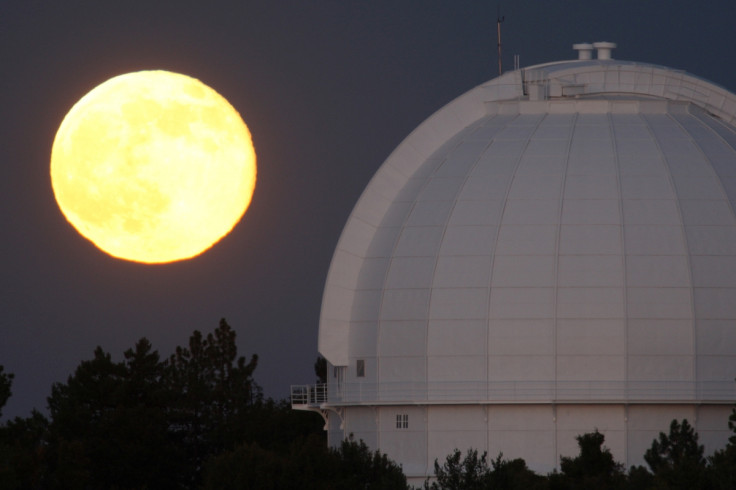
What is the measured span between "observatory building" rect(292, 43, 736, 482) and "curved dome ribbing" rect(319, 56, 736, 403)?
5 cm

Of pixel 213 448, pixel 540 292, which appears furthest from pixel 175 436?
pixel 540 292

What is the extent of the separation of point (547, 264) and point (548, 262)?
6cm

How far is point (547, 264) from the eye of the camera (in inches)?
2068

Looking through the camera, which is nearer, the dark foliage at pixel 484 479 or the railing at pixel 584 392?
the dark foliage at pixel 484 479

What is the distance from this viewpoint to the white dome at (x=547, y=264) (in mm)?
51938

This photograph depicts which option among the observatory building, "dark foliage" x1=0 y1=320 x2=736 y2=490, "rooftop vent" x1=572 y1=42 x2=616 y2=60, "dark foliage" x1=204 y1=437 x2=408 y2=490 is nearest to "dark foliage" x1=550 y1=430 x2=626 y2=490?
"dark foliage" x1=0 y1=320 x2=736 y2=490

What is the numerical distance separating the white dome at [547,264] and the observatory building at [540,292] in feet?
0.16

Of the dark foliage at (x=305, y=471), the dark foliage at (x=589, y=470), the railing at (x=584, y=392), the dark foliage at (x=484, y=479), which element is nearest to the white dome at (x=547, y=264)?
the railing at (x=584, y=392)

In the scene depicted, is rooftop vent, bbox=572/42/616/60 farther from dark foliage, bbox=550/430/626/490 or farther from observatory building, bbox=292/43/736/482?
dark foliage, bbox=550/430/626/490

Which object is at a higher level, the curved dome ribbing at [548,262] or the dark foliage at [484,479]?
the curved dome ribbing at [548,262]

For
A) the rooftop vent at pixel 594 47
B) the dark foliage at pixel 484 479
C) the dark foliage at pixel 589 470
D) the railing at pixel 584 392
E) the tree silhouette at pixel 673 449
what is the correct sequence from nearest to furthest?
the dark foliage at pixel 484 479 → the dark foliage at pixel 589 470 → the tree silhouette at pixel 673 449 → the railing at pixel 584 392 → the rooftop vent at pixel 594 47

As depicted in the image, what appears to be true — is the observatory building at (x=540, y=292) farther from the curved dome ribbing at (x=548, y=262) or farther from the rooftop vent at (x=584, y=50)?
the rooftop vent at (x=584, y=50)

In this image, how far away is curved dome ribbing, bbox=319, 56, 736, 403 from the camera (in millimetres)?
51938

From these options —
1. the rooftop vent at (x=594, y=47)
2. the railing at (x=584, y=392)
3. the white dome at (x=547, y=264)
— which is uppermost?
the rooftop vent at (x=594, y=47)
